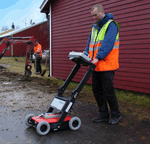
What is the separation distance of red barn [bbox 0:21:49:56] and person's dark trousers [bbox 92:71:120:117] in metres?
24.5


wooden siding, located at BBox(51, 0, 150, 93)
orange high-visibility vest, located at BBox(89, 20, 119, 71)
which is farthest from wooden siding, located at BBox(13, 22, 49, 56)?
orange high-visibility vest, located at BBox(89, 20, 119, 71)

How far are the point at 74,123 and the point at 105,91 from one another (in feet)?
2.58

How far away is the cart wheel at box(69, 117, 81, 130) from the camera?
320cm

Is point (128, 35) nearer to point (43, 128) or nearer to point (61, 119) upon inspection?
point (61, 119)

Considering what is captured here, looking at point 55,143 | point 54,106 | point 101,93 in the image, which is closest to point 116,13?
point 101,93

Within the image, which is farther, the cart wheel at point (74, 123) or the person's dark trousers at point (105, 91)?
the person's dark trousers at point (105, 91)

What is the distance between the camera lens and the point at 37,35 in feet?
93.5

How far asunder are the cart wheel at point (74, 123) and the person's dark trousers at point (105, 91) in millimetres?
650

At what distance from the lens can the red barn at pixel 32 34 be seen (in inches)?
1087

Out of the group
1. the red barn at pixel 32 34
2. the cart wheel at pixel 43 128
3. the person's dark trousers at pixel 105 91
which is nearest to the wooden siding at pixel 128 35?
the person's dark trousers at pixel 105 91

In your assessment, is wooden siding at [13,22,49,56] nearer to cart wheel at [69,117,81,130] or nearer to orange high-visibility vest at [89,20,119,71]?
orange high-visibility vest at [89,20,119,71]

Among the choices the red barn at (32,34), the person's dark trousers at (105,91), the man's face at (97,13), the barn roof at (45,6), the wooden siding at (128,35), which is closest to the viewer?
the man's face at (97,13)

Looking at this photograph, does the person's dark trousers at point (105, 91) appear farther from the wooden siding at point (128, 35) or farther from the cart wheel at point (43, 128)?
the wooden siding at point (128, 35)

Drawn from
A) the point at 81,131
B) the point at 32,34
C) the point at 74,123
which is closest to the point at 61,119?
the point at 74,123
